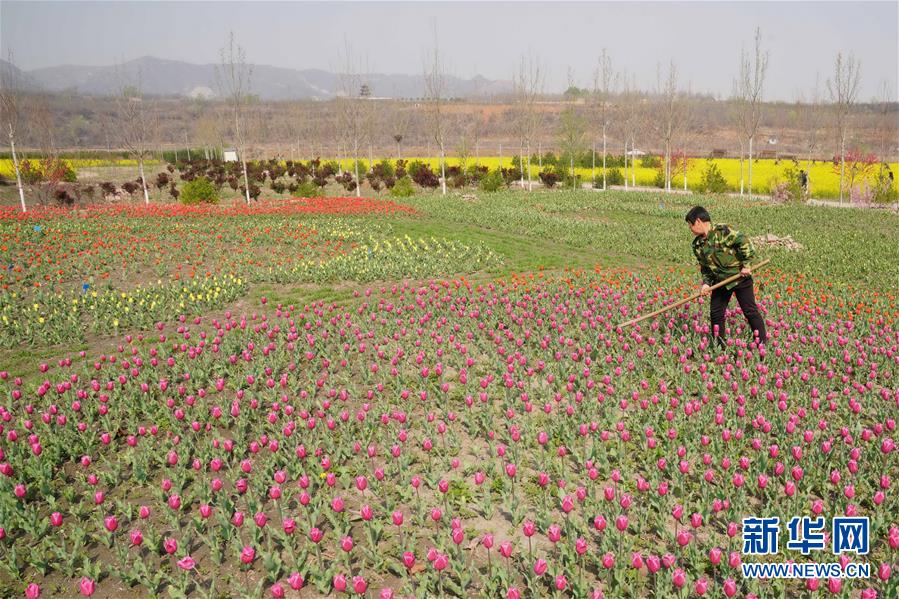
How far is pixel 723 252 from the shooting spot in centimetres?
784

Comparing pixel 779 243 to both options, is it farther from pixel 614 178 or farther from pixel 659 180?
pixel 659 180

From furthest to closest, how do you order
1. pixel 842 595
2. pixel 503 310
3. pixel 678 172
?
pixel 678 172 → pixel 503 310 → pixel 842 595

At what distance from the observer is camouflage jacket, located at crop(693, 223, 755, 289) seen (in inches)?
303

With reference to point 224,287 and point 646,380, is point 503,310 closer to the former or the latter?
point 646,380

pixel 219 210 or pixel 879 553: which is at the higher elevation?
pixel 219 210

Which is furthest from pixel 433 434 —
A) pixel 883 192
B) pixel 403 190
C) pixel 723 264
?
pixel 883 192

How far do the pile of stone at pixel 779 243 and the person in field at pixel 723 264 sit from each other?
1028cm

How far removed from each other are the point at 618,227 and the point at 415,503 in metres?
18.1

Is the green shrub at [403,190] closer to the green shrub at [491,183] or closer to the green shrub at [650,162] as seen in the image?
the green shrub at [491,183]

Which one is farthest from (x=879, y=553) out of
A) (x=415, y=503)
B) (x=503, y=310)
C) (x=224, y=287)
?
(x=224, y=287)

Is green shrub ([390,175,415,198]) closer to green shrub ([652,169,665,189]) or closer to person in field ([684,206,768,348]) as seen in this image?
green shrub ([652,169,665,189])

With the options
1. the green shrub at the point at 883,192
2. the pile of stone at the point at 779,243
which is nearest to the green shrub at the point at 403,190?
the pile of stone at the point at 779,243

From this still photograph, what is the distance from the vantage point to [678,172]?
4675cm


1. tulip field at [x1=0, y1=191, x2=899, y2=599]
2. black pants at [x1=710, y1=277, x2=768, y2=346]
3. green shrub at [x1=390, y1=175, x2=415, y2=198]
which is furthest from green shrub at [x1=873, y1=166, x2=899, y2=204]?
black pants at [x1=710, y1=277, x2=768, y2=346]
